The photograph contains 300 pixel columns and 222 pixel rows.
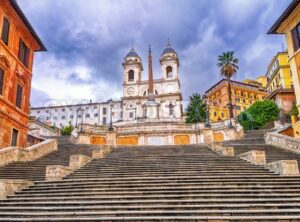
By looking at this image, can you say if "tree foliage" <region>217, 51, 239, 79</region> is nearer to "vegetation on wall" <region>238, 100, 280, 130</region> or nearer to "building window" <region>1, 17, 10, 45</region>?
"vegetation on wall" <region>238, 100, 280, 130</region>

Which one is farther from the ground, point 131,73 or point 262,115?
point 131,73

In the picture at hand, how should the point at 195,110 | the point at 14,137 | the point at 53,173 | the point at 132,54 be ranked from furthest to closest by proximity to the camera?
the point at 132,54 < the point at 195,110 < the point at 14,137 < the point at 53,173

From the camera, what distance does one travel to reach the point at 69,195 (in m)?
11.0

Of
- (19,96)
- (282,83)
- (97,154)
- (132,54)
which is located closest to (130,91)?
(132,54)

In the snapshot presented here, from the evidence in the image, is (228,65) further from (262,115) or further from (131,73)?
(131,73)

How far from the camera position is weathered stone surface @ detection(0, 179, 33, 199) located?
11031 mm

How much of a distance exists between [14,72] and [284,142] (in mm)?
21832

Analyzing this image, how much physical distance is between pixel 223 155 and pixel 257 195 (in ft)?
27.6

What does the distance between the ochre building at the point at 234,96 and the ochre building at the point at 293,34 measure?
185 ft

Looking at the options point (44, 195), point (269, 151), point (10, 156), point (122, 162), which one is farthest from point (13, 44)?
point (269, 151)

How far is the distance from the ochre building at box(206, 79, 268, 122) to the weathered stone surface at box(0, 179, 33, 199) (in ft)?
239

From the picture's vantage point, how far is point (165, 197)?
10.1m

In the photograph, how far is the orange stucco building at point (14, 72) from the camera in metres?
21.6

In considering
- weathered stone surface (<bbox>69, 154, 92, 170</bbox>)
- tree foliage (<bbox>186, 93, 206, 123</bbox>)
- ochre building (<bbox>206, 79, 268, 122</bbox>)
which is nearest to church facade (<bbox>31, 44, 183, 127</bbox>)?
ochre building (<bbox>206, 79, 268, 122</bbox>)
